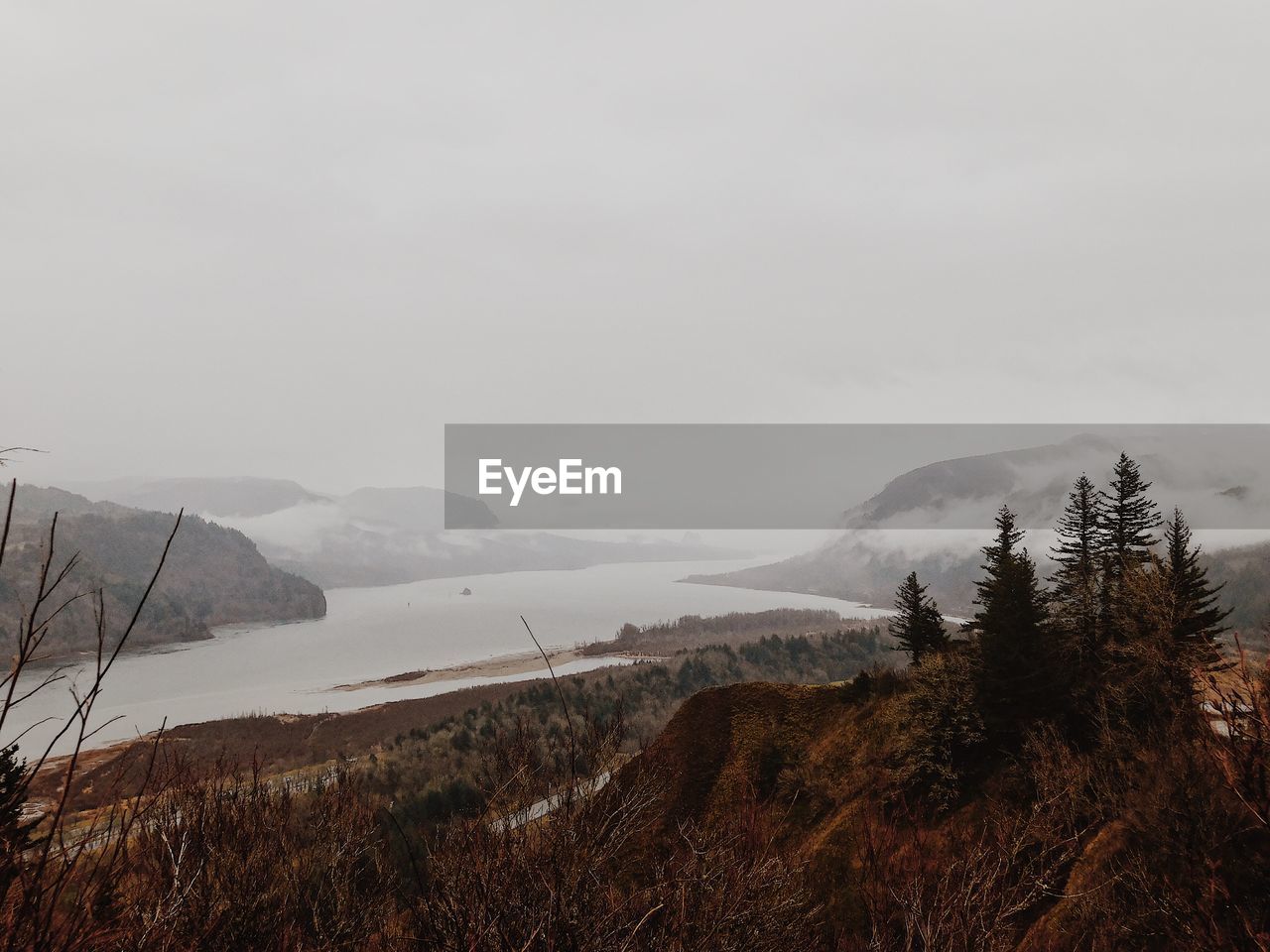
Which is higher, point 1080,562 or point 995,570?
point 995,570

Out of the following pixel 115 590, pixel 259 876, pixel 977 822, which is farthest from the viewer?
pixel 115 590

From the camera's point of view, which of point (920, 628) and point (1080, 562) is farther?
point (1080, 562)

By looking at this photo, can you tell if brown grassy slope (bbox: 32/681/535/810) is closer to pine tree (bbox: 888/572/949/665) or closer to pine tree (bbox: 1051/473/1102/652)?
pine tree (bbox: 888/572/949/665)

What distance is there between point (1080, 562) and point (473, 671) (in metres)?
97.3

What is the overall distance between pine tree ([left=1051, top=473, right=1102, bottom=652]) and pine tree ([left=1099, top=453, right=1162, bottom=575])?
0.55 metres

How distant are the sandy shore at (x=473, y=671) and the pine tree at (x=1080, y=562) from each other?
81464 mm

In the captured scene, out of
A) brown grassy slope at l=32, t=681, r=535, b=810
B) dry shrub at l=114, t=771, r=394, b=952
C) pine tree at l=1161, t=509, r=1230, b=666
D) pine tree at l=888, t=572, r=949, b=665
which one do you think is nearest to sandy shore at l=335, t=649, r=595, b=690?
brown grassy slope at l=32, t=681, r=535, b=810

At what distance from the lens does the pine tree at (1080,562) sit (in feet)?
110

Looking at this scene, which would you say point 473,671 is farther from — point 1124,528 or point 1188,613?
point 1188,613

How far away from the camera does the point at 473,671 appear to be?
114125 millimetres

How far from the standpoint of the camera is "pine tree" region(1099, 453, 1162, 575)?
1471 inches

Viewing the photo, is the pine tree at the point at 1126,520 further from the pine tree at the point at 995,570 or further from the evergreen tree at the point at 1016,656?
the evergreen tree at the point at 1016,656

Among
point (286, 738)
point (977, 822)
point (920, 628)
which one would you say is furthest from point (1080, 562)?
point (286, 738)

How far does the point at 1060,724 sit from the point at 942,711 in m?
4.34
